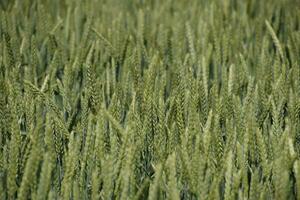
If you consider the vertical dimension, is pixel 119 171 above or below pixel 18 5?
below

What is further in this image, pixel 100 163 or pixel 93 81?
pixel 93 81

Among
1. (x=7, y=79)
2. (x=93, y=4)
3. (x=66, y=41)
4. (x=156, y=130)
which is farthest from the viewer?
(x=93, y=4)

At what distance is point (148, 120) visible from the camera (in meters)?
0.94

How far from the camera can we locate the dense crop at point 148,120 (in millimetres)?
802

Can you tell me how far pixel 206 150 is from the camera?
0.84 metres

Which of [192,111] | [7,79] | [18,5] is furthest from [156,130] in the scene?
[18,5]

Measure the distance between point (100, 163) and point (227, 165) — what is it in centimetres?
21

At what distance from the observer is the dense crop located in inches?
31.6

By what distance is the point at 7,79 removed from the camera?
3.90ft

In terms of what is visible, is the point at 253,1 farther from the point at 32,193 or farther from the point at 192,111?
the point at 32,193

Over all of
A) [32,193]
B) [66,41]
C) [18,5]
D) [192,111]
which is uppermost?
[18,5]

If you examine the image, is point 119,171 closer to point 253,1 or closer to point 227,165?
point 227,165

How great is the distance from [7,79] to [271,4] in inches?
46.0

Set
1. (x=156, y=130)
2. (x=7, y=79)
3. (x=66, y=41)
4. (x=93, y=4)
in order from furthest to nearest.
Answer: (x=93, y=4)
(x=66, y=41)
(x=7, y=79)
(x=156, y=130)
